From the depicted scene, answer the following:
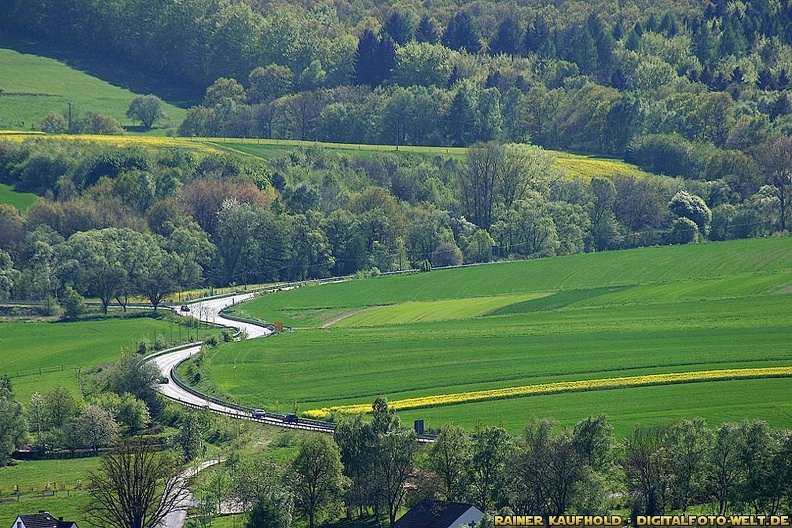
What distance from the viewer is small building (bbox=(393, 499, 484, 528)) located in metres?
62.2

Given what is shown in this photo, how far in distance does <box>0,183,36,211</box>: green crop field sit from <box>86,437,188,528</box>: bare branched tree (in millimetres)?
80296

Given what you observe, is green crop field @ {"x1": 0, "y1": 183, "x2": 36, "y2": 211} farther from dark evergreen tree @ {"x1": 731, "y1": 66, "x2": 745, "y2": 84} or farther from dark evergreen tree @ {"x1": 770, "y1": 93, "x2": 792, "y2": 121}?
dark evergreen tree @ {"x1": 731, "y1": 66, "x2": 745, "y2": 84}

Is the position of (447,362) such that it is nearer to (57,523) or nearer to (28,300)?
(57,523)

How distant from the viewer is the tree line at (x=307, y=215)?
131875 millimetres

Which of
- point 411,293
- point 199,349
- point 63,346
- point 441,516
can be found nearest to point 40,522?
point 441,516

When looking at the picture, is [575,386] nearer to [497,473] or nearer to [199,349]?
[497,473]

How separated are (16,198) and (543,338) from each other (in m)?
64.6

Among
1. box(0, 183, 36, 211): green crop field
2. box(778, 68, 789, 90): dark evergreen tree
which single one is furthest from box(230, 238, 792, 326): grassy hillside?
box(778, 68, 789, 90): dark evergreen tree

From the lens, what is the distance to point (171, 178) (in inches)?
5940

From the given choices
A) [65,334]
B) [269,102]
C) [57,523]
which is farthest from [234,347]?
[269,102]

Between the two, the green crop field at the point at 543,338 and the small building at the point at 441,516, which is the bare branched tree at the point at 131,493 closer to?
the small building at the point at 441,516

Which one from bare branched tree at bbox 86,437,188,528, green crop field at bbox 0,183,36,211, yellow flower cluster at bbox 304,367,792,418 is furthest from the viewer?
green crop field at bbox 0,183,36,211

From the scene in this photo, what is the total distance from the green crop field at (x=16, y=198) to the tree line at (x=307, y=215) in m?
1.71

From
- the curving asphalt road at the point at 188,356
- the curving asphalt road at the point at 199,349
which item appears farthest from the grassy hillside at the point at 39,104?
the curving asphalt road at the point at 188,356
